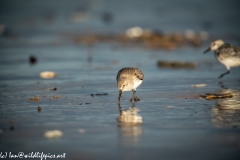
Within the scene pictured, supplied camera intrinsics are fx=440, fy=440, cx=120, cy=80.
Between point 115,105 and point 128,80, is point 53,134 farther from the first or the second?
point 128,80

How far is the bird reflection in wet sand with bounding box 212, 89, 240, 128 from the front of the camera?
746 cm

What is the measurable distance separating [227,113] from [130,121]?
6.05ft

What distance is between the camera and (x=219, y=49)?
43.8 ft

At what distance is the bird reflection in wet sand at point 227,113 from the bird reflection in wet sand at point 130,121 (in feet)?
4.36

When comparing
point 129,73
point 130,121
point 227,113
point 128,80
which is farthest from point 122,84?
point 227,113

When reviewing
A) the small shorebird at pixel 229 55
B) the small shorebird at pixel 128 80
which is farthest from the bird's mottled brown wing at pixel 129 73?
the small shorebird at pixel 229 55

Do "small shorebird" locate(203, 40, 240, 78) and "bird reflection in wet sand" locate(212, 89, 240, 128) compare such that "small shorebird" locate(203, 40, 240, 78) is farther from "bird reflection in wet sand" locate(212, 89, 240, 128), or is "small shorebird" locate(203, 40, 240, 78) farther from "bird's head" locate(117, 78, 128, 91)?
"bird's head" locate(117, 78, 128, 91)

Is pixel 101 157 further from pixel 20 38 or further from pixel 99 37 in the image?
pixel 20 38

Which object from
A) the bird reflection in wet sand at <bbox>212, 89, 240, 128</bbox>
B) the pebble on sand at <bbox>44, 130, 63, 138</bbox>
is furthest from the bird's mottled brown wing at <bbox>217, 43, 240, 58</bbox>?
the pebble on sand at <bbox>44, 130, 63, 138</bbox>

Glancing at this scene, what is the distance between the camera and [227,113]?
27.0ft

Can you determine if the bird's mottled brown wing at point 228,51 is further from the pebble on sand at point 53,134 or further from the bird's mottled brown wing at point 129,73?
the pebble on sand at point 53,134

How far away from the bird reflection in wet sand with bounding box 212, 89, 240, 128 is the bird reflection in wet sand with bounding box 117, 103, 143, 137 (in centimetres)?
133

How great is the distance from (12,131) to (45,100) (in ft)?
8.80

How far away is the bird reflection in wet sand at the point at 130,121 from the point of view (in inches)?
286
